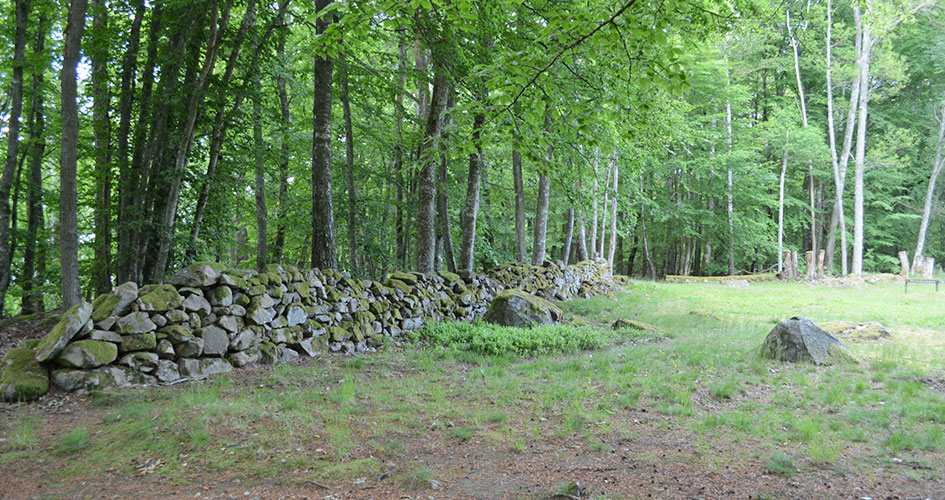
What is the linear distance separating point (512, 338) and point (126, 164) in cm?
588

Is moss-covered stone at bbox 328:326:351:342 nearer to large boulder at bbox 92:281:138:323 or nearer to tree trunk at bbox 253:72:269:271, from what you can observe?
tree trunk at bbox 253:72:269:271

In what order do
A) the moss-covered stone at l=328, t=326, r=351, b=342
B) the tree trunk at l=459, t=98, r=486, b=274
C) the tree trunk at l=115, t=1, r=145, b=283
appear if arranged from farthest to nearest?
the tree trunk at l=459, t=98, r=486, b=274, the moss-covered stone at l=328, t=326, r=351, b=342, the tree trunk at l=115, t=1, r=145, b=283

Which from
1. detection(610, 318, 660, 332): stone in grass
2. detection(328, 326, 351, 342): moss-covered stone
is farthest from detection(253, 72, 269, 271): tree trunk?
detection(610, 318, 660, 332): stone in grass

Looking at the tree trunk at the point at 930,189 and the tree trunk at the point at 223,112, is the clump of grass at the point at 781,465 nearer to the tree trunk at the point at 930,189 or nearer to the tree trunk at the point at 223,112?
the tree trunk at the point at 223,112

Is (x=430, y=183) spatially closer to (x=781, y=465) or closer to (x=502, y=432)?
(x=502, y=432)

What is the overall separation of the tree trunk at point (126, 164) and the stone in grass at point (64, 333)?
2.30 meters

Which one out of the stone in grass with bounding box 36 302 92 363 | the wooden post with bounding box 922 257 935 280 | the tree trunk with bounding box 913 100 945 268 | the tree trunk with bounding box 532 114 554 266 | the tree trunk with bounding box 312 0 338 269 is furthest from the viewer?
the tree trunk with bounding box 913 100 945 268

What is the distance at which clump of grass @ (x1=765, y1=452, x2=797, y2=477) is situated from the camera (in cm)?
311

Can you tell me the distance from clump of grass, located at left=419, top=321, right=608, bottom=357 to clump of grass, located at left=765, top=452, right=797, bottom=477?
3.89 metres

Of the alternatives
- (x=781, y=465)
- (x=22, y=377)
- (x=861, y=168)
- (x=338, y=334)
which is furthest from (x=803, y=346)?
(x=861, y=168)

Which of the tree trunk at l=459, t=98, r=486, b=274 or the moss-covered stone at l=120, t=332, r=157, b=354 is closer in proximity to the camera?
the moss-covered stone at l=120, t=332, r=157, b=354

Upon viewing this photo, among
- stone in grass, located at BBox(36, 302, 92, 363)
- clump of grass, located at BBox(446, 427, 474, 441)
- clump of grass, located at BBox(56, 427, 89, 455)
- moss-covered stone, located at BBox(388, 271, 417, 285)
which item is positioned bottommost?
clump of grass, located at BBox(446, 427, 474, 441)

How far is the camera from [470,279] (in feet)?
33.5

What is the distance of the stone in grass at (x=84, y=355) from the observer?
4504 millimetres
